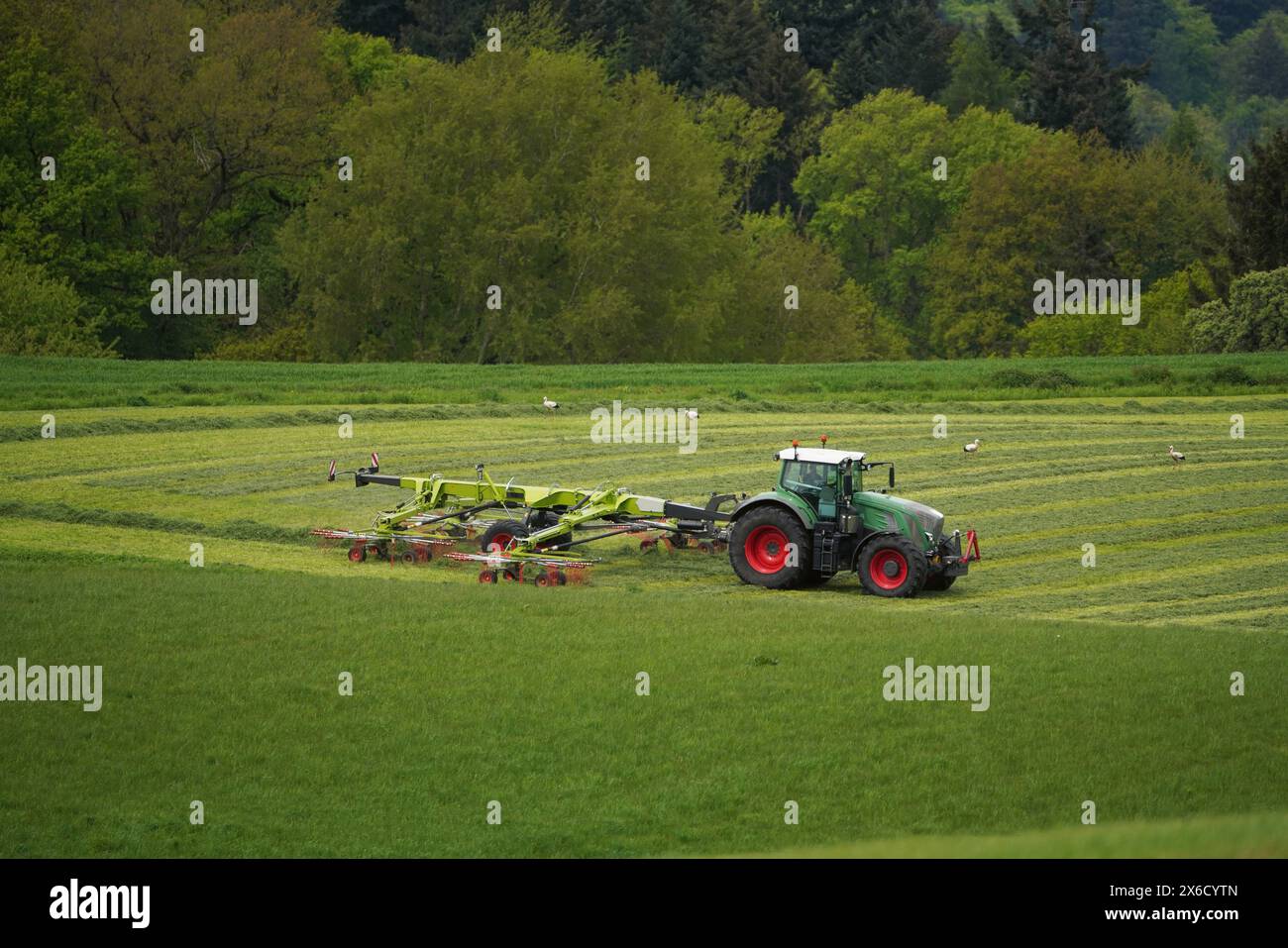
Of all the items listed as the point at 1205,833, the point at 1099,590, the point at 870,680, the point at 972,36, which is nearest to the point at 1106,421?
the point at 1099,590

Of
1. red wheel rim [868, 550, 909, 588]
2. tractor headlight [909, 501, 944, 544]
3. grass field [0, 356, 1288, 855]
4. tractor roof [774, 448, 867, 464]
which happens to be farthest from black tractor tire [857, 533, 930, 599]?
tractor roof [774, 448, 867, 464]

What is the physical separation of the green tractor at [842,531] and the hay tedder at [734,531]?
1 cm

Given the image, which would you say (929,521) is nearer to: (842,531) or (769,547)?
(842,531)

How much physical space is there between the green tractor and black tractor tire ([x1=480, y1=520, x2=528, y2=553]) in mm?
3598

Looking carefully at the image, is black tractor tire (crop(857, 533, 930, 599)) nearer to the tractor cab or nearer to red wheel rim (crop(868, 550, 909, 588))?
red wheel rim (crop(868, 550, 909, 588))

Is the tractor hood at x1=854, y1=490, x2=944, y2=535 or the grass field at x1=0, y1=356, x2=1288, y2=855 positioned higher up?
the tractor hood at x1=854, y1=490, x2=944, y2=535

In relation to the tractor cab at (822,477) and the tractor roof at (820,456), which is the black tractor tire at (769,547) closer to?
the tractor cab at (822,477)

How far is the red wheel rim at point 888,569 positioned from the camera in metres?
26.8

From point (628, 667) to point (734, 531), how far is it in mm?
6950

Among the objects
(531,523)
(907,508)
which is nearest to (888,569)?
(907,508)

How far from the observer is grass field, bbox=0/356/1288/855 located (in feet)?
52.2

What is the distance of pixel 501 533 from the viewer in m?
29.3

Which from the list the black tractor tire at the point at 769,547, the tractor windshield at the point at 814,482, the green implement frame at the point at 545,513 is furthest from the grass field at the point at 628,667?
the tractor windshield at the point at 814,482

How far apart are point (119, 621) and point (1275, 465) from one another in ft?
79.9
